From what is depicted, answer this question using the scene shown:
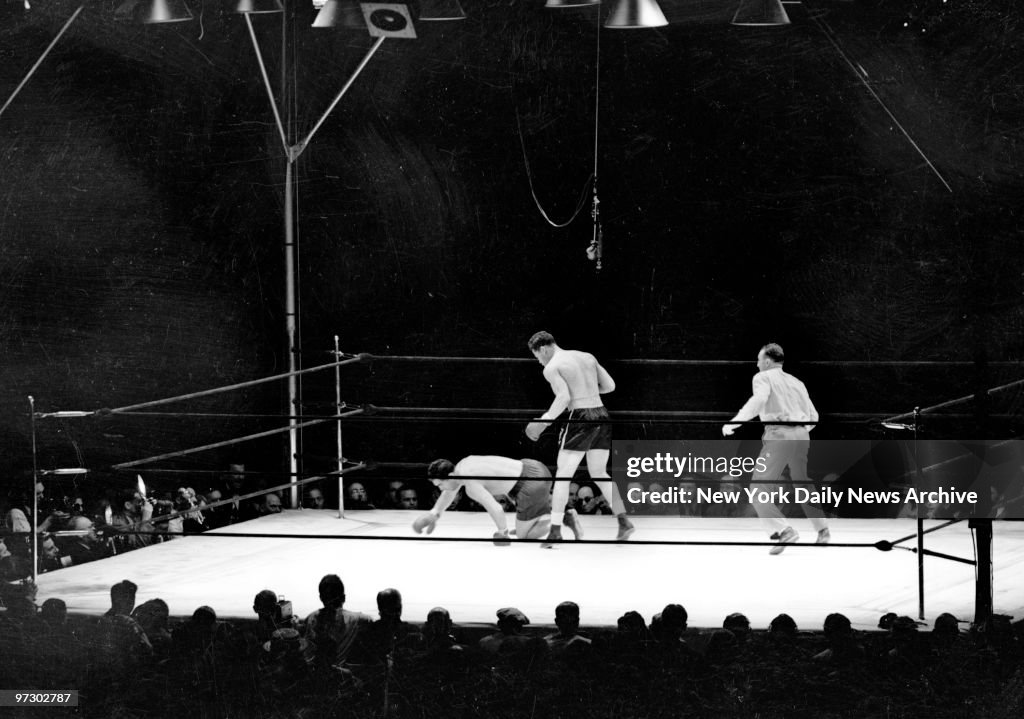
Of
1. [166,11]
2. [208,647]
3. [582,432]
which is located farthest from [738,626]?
[166,11]

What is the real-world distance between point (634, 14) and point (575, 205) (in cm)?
151

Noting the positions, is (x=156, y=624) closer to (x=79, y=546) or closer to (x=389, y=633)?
(x=389, y=633)

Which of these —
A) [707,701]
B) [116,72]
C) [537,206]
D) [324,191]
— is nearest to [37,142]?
[116,72]

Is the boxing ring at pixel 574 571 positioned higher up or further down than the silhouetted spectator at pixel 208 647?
higher up

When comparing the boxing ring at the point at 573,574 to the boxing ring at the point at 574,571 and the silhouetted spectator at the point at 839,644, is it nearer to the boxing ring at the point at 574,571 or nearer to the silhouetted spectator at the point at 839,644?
the boxing ring at the point at 574,571

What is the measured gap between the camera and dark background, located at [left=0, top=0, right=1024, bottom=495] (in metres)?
6.92

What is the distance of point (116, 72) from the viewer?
260 inches

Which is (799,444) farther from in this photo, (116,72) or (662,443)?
(116,72)

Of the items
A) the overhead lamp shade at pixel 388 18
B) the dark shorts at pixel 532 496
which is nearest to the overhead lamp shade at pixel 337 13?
the overhead lamp shade at pixel 388 18

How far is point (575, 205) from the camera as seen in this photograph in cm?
716

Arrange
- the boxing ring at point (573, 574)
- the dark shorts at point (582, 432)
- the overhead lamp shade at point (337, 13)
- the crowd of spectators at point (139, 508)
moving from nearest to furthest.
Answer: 1. the boxing ring at point (573, 574)
2. the crowd of spectators at point (139, 508)
3. the dark shorts at point (582, 432)
4. the overhead lamp shade at point (337, 13)

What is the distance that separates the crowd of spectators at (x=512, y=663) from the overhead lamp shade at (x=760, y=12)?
9.73 ft

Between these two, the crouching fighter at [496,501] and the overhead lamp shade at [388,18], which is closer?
the crouching fighter at [496,501]

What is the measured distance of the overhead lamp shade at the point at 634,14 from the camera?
18.9ft
